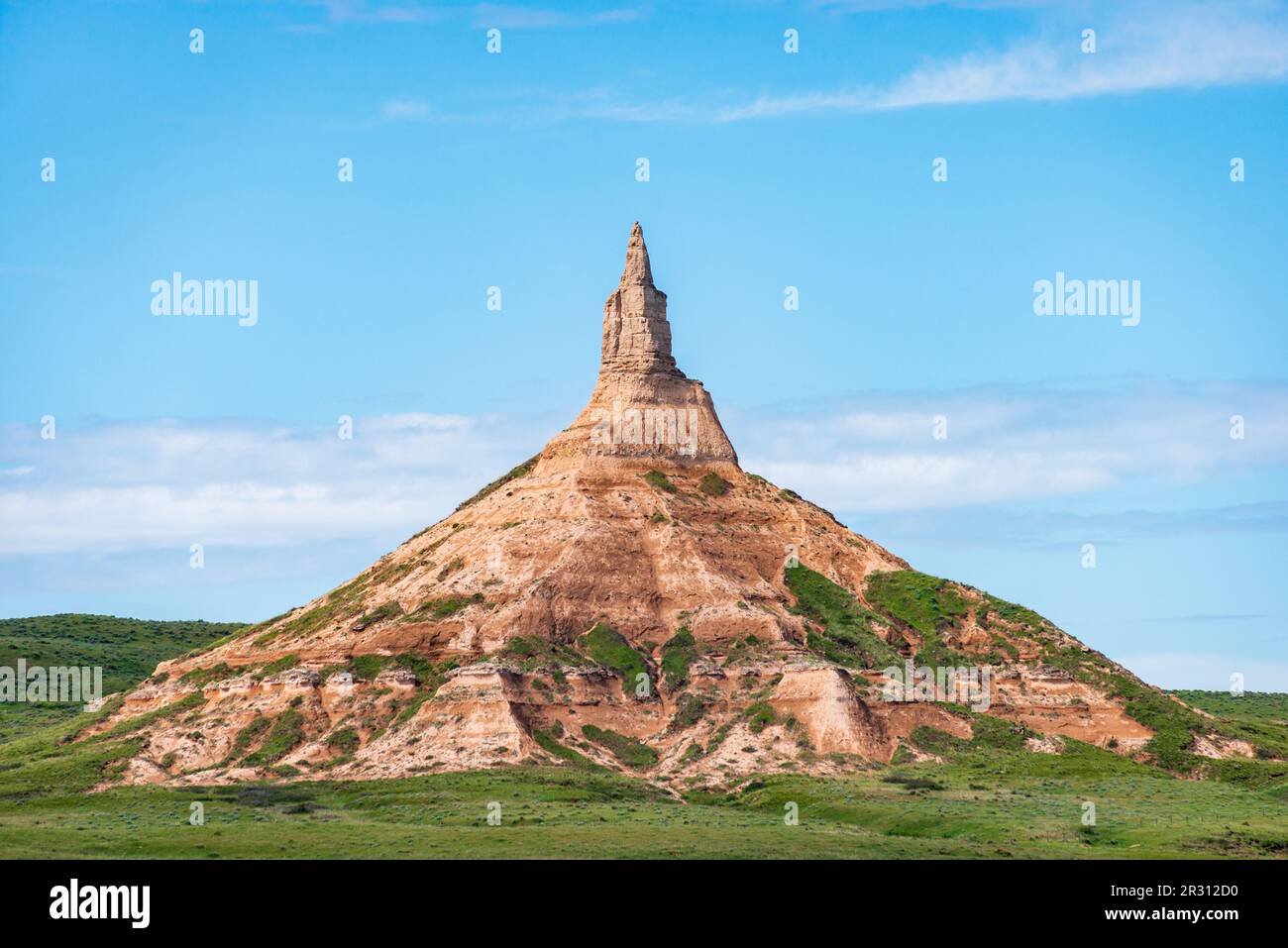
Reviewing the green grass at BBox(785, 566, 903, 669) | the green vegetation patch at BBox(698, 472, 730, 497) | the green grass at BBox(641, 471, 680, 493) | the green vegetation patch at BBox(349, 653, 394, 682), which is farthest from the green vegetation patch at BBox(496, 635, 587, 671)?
the green vegetation patch at BBox(698, 472, 730, 497)

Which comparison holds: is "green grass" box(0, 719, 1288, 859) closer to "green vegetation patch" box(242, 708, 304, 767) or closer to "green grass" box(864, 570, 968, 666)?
"green vegetation patch" box(242, 708, 304, 767)

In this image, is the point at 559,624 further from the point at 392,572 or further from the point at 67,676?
the point at 67,676

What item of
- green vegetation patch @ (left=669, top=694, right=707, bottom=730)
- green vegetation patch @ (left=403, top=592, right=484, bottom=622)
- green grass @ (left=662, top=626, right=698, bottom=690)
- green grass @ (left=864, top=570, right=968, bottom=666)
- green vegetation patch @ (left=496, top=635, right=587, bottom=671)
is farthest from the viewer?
green grass @ (left=864, top=570, right=968, bottom=666)

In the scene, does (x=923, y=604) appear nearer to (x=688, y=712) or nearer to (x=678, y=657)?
(x=678, y=657)

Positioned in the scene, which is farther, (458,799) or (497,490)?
(497,490)

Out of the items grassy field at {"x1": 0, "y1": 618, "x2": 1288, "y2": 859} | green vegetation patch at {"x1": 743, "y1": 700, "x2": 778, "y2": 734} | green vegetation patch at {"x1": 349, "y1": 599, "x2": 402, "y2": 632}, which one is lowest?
grassy field at {"x1": 0, "y1": 618, "x2": 1288, "y2": 859}

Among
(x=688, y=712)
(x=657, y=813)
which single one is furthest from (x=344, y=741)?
(x=657, y=813)
